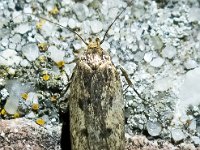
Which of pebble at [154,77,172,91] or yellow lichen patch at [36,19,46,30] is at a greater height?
yellow lichen patch at [36,19,46,30]

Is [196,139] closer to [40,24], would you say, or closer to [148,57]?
[148,57]

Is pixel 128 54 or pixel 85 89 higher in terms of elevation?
pixel 128 54

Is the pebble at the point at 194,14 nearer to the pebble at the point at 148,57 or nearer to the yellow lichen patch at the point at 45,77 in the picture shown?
the pebble at the point at 148,57

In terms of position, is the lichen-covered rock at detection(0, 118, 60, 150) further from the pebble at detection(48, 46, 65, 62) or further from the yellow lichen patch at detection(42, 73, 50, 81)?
the pebble at detection(48, 46, 65, 62)

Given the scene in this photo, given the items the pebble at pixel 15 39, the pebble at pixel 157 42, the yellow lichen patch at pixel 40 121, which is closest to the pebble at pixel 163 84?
the pebble at pixel 157 42

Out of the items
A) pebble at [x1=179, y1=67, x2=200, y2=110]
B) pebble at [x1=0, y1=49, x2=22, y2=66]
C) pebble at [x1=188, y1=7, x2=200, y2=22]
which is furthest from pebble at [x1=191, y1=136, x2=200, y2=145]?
pebble at [x1=0, y1=49, x2=22, y2=66]

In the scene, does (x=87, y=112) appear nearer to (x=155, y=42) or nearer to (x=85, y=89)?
(x=85, y=89)

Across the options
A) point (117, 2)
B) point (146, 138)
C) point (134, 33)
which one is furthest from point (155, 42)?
point (146, 138)
